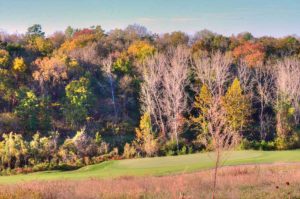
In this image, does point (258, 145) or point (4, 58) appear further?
point (4, 58)

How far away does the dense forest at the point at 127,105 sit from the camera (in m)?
38.2

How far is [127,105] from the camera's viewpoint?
50.1 meters

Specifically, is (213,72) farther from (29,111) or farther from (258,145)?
(29,111)

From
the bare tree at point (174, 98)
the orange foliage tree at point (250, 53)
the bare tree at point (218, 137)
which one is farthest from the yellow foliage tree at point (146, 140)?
the orange foliage tree at point (250, 53)

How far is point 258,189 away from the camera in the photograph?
13.0m

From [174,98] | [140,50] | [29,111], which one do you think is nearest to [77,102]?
[29,111]

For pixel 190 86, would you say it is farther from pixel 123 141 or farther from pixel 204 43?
pixel 204 43

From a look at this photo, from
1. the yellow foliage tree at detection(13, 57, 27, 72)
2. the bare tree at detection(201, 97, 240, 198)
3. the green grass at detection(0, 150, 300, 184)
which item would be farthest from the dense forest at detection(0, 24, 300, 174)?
the bare tree at detection(201, 97, 240, 198)

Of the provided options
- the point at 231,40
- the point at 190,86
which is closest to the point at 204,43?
the point at 231,40

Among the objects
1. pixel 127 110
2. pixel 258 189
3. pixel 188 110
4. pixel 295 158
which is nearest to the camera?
pixel 258 189

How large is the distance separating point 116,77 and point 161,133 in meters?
10.3

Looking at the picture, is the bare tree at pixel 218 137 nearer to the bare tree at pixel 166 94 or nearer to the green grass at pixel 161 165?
the green grass at pixel 161 165

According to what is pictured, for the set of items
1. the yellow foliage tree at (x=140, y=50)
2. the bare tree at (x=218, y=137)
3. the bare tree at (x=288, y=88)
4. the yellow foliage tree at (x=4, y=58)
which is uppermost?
the yellow foliage tree at (x=140, y=50)

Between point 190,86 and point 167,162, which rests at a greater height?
point 190,86
